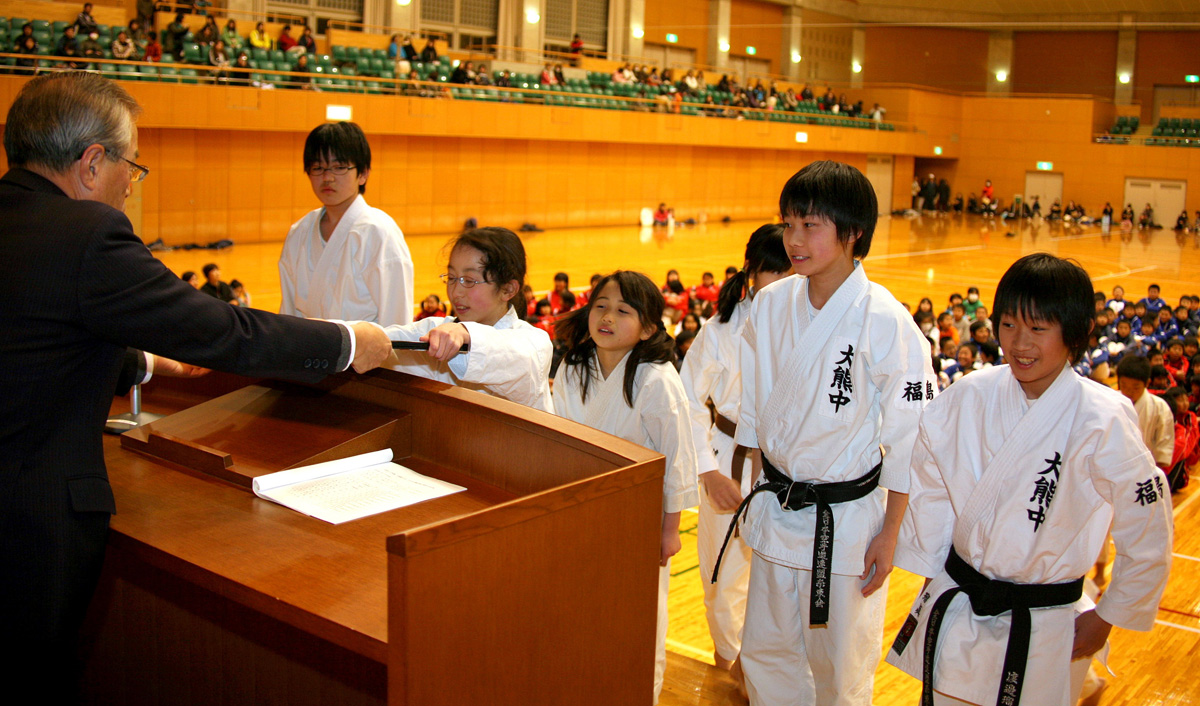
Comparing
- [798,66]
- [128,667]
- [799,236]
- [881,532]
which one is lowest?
[128,667]

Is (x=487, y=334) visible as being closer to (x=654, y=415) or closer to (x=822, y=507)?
(x=654, y=415)

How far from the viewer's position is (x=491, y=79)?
702 inches

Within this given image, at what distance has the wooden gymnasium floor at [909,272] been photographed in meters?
3.26

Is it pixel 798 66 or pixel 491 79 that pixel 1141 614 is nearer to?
pixel 491 79

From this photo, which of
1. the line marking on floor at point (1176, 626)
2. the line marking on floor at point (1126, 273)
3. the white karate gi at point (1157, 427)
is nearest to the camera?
the line marking on floor at point (1176, 626)

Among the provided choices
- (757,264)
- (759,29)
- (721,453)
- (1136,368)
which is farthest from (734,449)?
(759,29)

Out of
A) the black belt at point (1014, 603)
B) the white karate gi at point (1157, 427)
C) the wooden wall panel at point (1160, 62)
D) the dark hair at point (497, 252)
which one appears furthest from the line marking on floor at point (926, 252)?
the black belt at point (1014, 603)

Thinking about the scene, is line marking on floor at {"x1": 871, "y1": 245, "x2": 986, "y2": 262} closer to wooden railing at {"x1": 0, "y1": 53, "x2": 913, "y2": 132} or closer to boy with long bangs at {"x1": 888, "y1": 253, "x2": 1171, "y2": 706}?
wooden railing at {"x1": 0, "y1": 53, "x2": 913, "y2": 132}

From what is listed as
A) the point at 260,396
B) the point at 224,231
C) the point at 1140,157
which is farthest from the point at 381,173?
the point at 1140,157

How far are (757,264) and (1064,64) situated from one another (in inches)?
1204

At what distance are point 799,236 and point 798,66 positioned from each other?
27.6m

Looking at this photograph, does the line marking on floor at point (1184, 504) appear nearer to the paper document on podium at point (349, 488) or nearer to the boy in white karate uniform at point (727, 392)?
the boy in white karate uniform at point (727, 392)

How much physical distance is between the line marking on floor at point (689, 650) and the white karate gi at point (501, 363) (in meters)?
1.63

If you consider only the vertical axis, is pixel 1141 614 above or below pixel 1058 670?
above
